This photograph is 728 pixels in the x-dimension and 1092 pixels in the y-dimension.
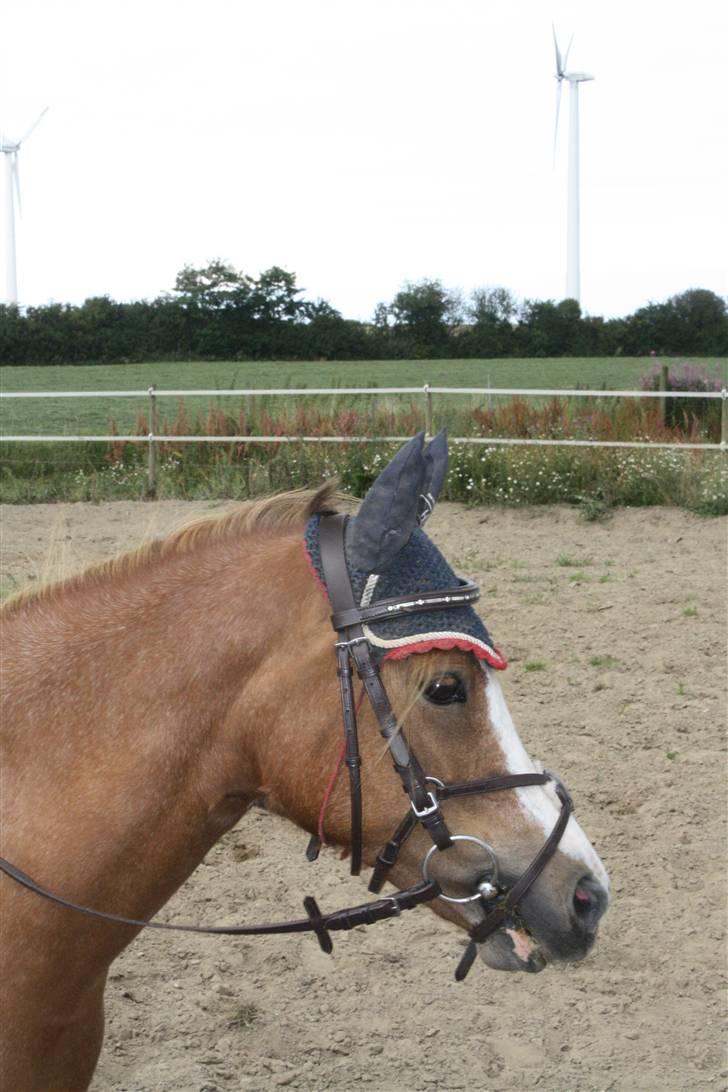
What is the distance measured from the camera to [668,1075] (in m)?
3.39

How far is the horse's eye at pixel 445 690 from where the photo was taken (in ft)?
6.61

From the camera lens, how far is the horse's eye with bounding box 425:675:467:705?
2014mm

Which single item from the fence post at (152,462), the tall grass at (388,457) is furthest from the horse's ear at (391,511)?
the fence post at (152,462)

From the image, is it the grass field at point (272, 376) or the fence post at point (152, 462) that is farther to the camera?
the grass field at point (272, 376)

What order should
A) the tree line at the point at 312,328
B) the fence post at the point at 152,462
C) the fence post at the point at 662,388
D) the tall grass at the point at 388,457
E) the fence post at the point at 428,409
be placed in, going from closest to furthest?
the tall grass at the point at 388,457, the fence post at the point at 428,409, the fence post at the point at 152,462, the fence post at the point at 662,388, the tree line at the point at 312,328

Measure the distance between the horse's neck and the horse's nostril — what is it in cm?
61

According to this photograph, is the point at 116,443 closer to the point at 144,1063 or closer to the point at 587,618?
the point at 587,618

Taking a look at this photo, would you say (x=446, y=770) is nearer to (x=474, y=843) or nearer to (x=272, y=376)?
(x=474, y=843)

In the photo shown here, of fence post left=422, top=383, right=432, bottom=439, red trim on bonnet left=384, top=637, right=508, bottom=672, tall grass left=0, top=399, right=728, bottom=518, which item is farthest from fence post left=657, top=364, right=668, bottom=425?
red trim on bonnet left=384, top=637, right=508, bottom=672

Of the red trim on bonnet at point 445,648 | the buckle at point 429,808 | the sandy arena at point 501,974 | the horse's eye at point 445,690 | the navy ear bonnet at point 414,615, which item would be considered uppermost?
the navy ear bonnet at point 414,615

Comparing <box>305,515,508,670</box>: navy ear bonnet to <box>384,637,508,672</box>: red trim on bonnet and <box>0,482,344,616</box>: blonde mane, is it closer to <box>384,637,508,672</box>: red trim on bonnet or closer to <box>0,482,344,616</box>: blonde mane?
<box>384,637,508,672</box>: red trim on bonnet

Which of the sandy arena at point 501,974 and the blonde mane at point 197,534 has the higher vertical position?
the blonde mane at point 197,534

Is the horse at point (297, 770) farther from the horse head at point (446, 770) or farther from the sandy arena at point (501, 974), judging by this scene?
the sandy arena at point (501, 974)

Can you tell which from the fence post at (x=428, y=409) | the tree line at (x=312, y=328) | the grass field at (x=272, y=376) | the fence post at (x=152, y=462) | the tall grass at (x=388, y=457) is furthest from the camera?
the tree line at (x=312, y=328)
